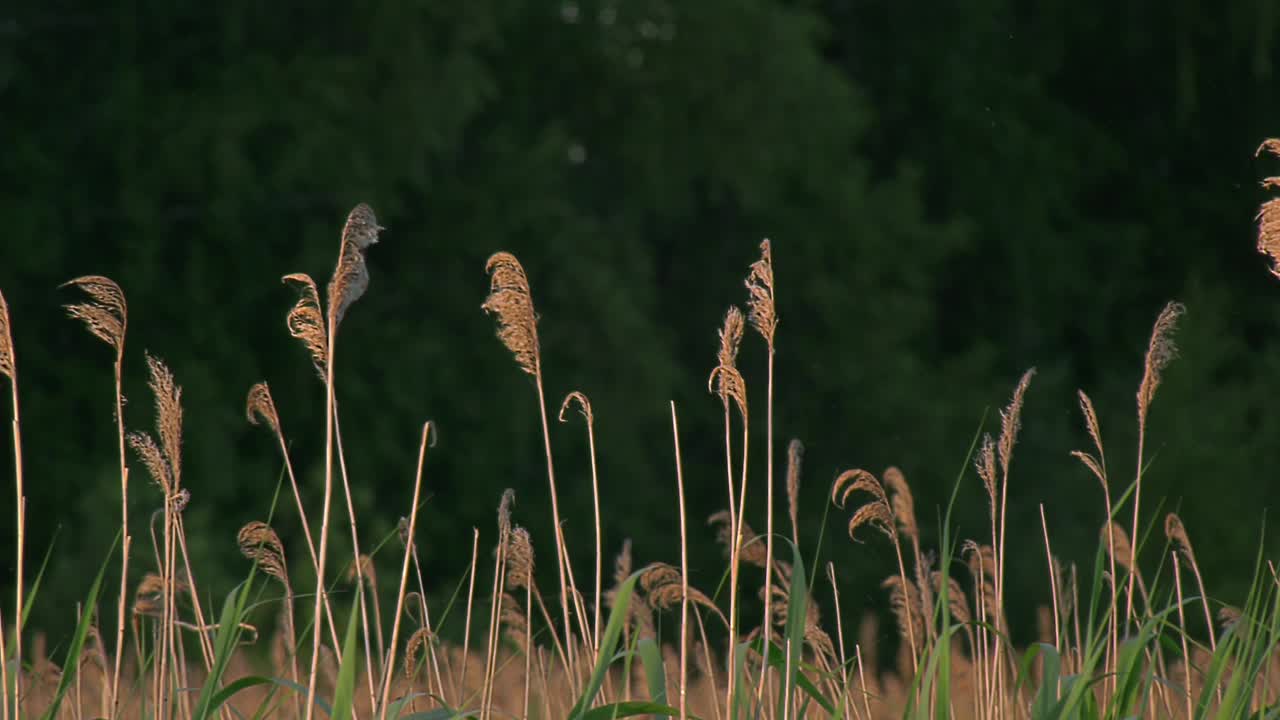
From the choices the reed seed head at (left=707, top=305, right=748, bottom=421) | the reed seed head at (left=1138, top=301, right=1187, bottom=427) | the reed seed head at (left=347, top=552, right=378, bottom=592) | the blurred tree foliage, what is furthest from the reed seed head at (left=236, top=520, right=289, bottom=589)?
the blurred tree foliage

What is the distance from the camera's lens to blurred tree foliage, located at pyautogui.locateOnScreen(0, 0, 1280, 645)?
1050 centimetres

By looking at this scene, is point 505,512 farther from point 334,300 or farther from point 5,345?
point 5,345

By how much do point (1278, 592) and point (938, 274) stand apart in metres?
11.9

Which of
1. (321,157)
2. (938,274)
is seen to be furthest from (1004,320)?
(321,157)

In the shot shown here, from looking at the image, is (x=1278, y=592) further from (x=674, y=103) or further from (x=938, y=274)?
(x=938, y=274)

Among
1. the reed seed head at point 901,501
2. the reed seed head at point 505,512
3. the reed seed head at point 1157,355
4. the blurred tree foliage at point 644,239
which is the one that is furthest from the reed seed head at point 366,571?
the blurred tree foliage at point 644,239

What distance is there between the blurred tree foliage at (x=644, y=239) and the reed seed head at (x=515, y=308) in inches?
255

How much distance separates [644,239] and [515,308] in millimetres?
11788

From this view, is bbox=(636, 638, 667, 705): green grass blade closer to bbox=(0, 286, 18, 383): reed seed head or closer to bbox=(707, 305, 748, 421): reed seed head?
bbox=(707, 305, 748, 421): reed seed head

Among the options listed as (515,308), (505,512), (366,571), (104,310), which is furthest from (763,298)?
(366,571)

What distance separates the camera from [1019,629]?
11133 mm

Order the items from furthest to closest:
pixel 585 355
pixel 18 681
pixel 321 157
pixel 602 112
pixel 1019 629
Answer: pixel 602 112, pixel 585 355, pixel 1019 629, pixel 321 157, pixel 18 681

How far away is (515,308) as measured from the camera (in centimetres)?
228

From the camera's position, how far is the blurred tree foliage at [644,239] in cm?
1050
